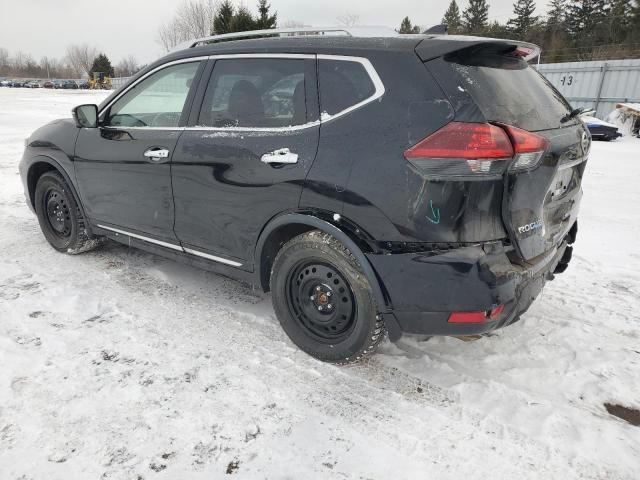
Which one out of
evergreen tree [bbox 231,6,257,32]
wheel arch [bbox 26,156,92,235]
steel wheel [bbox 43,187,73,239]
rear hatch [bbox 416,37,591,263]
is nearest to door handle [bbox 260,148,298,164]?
rear hatch [bbox 416,37,591,263]

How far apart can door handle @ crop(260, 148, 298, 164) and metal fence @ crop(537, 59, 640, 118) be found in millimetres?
19998

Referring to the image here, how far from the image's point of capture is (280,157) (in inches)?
106

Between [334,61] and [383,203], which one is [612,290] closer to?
[383,203]

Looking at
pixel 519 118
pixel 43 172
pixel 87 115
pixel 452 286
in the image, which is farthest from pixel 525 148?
pixel 43 172

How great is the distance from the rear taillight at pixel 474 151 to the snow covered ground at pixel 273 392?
4.08 ft

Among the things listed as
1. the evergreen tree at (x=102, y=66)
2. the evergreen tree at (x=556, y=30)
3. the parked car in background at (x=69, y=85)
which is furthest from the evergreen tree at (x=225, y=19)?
the evergreen tree at (x=102, y=66)

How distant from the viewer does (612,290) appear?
385 cm

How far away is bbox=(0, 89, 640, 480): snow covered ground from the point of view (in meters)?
2.09

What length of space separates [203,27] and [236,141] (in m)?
47.1

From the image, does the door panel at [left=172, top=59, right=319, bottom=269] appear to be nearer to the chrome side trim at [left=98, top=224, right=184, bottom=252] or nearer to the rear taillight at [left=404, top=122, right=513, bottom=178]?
the chrome side trim at [left=98, top=224, right=184, bottom=252]

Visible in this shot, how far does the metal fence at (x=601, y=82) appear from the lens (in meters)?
18.6

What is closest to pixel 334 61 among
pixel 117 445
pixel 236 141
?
pixel 236 141

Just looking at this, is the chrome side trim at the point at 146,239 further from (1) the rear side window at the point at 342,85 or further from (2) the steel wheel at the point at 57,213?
(1) the rear side window at the point at 342,85

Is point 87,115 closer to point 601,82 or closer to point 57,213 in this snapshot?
point 57,213
